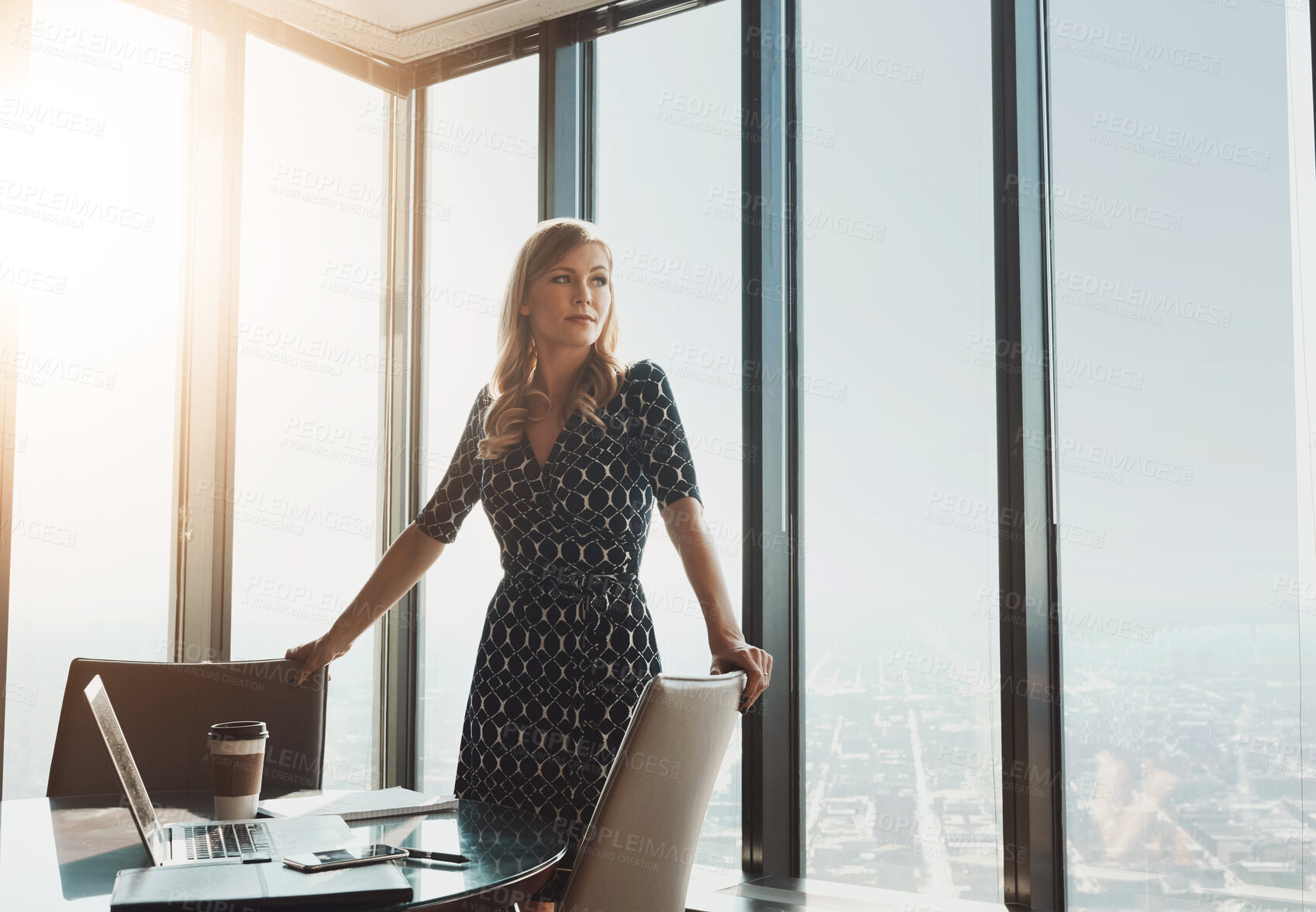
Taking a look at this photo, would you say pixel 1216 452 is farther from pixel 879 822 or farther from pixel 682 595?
pixel 682 595

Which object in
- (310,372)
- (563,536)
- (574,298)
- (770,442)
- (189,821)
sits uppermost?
(310,372)

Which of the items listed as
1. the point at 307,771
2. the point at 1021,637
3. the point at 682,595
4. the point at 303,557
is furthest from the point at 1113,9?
the point at 303,557

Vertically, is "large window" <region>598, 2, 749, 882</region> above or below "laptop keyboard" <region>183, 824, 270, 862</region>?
above

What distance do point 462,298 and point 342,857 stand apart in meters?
2.84

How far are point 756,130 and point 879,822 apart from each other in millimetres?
1888

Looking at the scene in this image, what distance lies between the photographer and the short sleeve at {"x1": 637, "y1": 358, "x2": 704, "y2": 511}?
1.88 metres

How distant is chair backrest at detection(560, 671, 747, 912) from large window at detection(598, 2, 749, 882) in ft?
5.43

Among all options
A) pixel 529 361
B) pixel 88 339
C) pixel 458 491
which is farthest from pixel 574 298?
pixel 88 339

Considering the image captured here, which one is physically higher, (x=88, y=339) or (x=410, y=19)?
(x=410, y=19)

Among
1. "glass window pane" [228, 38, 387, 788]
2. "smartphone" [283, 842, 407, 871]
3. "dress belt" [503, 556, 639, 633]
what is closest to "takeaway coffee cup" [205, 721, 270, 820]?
"smartphone" [283, 842, 407, 871]

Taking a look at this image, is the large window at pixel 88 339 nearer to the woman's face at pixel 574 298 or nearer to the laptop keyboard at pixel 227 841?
the woman's face at pixel 574 298

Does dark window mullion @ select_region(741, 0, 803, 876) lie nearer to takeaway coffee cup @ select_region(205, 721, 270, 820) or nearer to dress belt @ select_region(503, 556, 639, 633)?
dress belt @ select_region(503, 556, 639, 633)

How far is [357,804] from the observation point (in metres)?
1.51

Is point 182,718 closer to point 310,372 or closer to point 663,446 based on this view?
point 663,446
